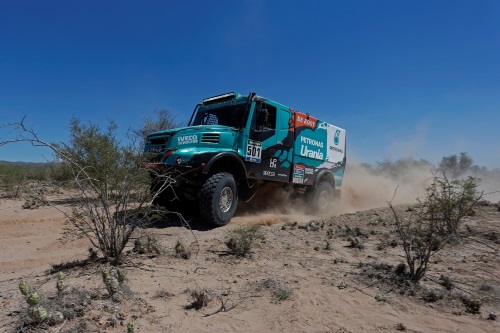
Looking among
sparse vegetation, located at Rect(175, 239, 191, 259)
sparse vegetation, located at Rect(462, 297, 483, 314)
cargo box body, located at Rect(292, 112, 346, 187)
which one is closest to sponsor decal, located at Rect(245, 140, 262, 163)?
cargo box body, located at Rect(292, 112, 346, 187)

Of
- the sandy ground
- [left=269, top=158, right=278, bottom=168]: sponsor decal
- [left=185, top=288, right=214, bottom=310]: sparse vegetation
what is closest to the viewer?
the sandy ground

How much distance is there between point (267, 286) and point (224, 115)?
4925 mm

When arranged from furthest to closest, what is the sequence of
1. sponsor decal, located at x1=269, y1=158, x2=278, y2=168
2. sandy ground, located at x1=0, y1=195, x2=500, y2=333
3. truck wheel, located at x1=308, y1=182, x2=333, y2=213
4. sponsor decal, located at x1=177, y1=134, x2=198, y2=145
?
1. truck wheel, located at x1=308, y1=182, x2=333, y2=213
2. sponsor decal, located at x1=269, y1=158, x2=278, y2=168
3. sponsor decal, located at x1=177, y1=134, x2=198, y2=145
4. sandy ground, located at x1=0, y1=195, x2=500, y2=333

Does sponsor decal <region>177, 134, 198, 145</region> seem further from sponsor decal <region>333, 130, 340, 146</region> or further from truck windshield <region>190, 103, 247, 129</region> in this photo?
sponsor decal <region>333, 130, 340, 146</region>

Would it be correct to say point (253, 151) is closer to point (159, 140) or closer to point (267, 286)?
point (159, 140)

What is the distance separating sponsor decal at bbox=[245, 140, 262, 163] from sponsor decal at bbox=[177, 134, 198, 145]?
1220 millimetres

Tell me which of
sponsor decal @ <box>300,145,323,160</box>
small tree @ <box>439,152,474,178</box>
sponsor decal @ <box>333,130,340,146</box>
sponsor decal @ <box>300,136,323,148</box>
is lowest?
sponsor decal @ <box>300,145,323,160</box>

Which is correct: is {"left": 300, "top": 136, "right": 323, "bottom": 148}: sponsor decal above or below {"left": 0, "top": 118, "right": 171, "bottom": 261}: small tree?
above

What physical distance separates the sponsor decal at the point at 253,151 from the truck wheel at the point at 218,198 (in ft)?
2.68

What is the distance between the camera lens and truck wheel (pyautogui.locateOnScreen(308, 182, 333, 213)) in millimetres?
9039

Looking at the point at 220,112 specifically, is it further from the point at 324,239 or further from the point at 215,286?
the point at 215,286

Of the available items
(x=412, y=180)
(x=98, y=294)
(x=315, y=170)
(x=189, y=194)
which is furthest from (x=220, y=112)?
(x=412, y=180)

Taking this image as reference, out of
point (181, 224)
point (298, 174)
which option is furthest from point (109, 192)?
point (298, 174)

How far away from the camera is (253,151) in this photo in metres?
6.88
